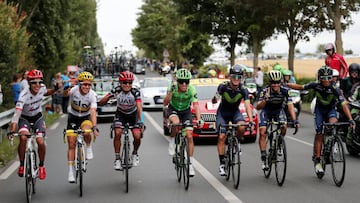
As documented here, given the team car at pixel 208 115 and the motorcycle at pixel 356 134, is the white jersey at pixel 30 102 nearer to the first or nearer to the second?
the team car at pixel 208 115

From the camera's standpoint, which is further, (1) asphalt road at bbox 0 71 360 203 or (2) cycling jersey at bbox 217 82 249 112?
(2) cycling jersey at bbox 217 82 249 112

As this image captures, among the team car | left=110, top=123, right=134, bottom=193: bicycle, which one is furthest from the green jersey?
the team car

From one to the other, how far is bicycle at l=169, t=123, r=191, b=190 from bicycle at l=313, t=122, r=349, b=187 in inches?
86.2

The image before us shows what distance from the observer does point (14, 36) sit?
22891mm

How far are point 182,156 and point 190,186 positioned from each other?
1.57 feet

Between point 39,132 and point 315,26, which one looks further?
point 315,26

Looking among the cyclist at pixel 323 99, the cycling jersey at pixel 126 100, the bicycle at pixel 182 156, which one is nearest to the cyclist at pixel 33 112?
the cycling jersey at pixel 126 100

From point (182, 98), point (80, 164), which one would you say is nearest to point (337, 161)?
point (182, 98)

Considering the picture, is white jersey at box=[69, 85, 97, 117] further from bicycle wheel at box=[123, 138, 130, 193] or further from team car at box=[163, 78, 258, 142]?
team car at box=[163, 78, 258, 142]

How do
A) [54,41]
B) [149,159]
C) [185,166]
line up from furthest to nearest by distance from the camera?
[54,41]
[149,159]
[185,166]

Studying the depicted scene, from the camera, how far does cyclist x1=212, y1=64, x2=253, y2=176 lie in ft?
35.0

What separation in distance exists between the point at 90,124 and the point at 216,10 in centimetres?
3931

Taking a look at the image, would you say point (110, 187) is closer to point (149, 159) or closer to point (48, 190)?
point (48, 190)

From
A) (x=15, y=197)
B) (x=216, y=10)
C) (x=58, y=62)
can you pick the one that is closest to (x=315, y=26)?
(x=216, y=10)
